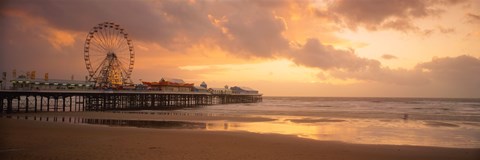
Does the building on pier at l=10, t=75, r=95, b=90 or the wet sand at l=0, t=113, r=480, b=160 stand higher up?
the building on pier at l=10, t=75, r=95, b=90

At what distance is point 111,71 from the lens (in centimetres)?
5150

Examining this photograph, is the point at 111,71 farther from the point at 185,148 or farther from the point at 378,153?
the point at 378,153

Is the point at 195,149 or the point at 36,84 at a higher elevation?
the point at 36,84

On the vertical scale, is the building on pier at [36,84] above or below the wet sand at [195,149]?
above

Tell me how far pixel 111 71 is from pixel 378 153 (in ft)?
147

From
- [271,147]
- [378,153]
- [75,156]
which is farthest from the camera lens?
[271,147]

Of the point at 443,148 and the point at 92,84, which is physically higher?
the point at 92,84

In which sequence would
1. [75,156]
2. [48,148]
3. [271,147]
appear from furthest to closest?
[271,147], [48,148], [75,156]

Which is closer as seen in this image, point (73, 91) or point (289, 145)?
point (289, 145)

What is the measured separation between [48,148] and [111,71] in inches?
1607

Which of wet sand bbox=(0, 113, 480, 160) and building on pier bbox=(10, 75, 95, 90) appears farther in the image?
building on pier bbox=(10, 75, 95, 90)

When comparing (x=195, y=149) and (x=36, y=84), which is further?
(x=36, y=84)

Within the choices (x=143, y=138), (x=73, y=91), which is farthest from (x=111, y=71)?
(x=143, y=138)

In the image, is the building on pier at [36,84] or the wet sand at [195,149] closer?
the wet sand at [195,149]
